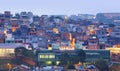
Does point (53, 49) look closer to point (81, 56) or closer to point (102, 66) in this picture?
point (81, 56)

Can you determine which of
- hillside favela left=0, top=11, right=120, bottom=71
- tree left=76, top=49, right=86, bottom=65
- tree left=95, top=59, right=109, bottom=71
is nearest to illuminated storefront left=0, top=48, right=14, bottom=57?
hillside favela left=0, top=11, right=120, bottom=71

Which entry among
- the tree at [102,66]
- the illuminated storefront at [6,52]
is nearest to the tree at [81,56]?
the tree at [102,66]

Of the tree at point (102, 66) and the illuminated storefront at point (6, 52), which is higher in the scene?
the tree at point (102, 66)

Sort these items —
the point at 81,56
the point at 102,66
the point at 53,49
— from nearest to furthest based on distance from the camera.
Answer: the point at 102,66
the point at 81,56
the point at 53,49

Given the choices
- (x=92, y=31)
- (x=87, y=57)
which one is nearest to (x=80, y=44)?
(x=87, y=57)

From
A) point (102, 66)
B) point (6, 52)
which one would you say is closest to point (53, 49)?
point (6, 52)

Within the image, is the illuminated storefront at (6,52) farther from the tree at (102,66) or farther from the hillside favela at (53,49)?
the tree at (102,66)

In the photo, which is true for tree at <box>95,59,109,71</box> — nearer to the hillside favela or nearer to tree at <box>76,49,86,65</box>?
the hillside favela

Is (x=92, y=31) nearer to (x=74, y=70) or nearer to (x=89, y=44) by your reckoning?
(x=89, y=44)
